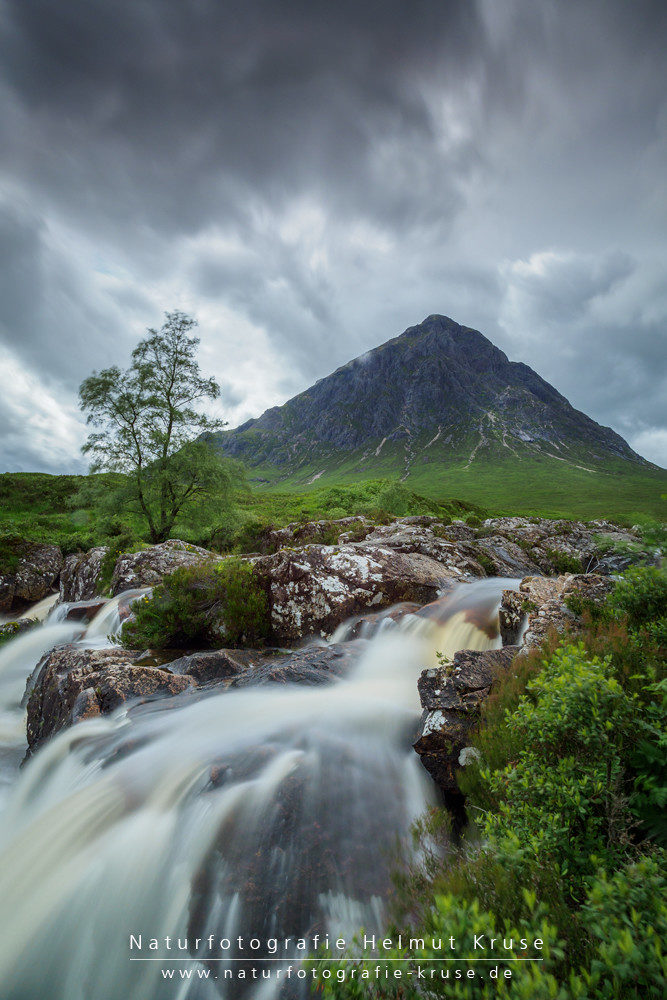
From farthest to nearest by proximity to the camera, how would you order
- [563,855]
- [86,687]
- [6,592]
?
[6,592] → [86,687] → [563,855]

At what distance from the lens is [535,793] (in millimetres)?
3332

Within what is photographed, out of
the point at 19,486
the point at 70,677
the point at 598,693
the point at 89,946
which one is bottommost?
the point at 89,946

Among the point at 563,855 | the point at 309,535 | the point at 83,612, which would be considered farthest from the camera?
the point at 309,535

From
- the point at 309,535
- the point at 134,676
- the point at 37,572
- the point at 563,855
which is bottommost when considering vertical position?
the point at 134,676

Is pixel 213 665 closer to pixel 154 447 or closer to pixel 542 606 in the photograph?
pixel 542 606

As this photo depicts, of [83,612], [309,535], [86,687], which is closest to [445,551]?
[309,535]

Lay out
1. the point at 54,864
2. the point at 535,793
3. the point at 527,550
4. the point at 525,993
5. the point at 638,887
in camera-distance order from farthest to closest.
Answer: the point at 527,550, the point at 54,864, the point at 535,793, the point at 638,887, the point at 525,993

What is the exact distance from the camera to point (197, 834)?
15.6 feet

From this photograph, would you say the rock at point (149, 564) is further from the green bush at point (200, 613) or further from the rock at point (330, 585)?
the rock at point (330, 585)

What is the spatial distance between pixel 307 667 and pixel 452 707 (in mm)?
4022

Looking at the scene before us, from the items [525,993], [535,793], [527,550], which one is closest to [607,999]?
[525,993]

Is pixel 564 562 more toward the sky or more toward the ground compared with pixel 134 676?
more toward the sky

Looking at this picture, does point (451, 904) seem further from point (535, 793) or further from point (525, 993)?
point (535, 793)

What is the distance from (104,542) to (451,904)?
86.4ft
